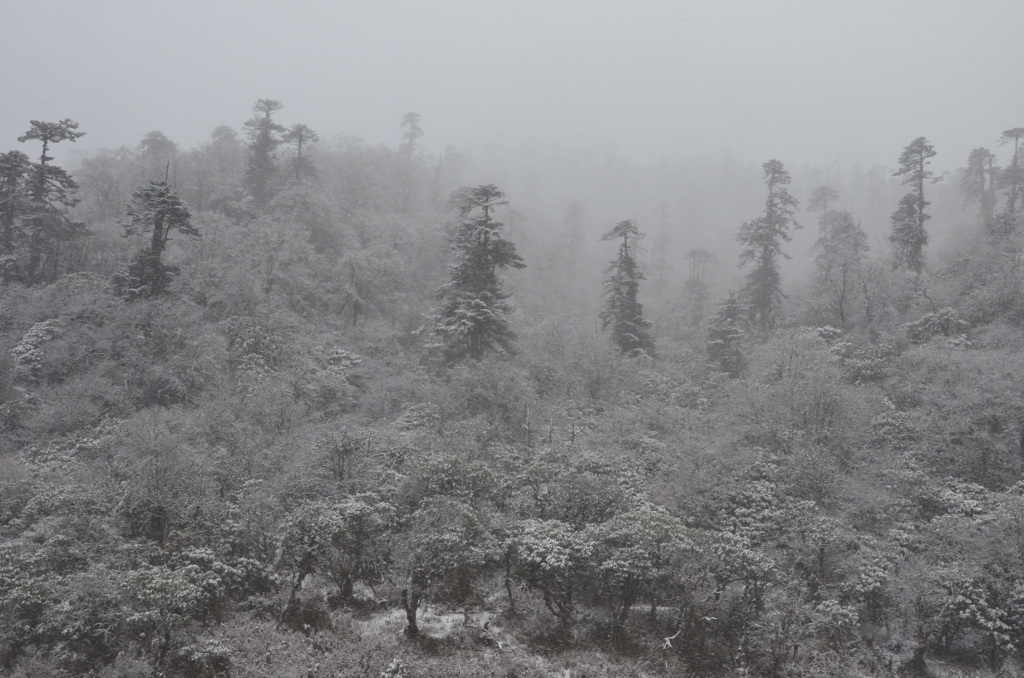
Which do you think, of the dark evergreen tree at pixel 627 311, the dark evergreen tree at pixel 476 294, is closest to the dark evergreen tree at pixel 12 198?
the dark evergreen tree at pixel 476 294

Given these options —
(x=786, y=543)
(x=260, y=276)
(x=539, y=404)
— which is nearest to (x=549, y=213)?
(x=260, y=276)

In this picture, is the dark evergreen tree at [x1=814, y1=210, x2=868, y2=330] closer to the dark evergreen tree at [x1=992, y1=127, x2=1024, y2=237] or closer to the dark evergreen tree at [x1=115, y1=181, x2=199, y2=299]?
the dark evergreen tree at [x1=992, y1=127, x2=1024, y2=237]

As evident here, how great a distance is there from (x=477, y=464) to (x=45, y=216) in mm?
33401

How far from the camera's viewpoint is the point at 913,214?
41.4 metres

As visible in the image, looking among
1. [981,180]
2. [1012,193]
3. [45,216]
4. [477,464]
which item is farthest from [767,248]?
[45,216]

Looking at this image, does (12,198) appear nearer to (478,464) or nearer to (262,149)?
(262,149)

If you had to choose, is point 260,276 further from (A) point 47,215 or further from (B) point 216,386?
(A) point 47,215

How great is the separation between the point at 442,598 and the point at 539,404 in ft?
37.3

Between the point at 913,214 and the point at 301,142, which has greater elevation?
the point at 301,142

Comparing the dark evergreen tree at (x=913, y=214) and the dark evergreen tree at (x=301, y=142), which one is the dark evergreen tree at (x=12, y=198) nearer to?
the dark evergreen tree at (x=301, y=142)

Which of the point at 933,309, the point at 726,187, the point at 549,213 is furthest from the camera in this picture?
the point at 726,187

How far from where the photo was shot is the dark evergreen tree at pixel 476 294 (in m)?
31.2

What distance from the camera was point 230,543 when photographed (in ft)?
49.0

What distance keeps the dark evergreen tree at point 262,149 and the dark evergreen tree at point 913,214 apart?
166 ft
